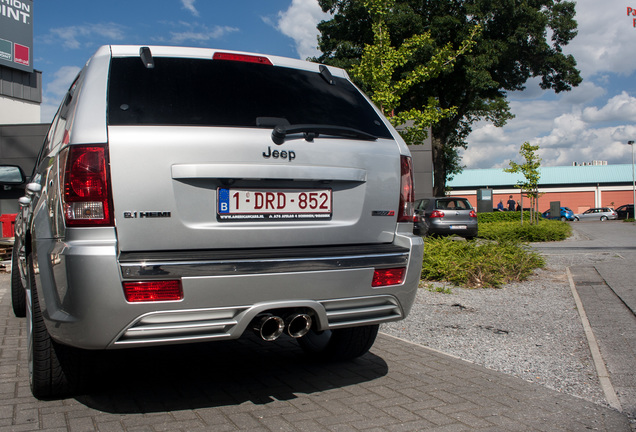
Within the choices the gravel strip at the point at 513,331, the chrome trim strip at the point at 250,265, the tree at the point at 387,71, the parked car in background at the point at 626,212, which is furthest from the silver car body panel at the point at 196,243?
the parked car in background at the point at 626,212

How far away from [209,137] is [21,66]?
140 ft

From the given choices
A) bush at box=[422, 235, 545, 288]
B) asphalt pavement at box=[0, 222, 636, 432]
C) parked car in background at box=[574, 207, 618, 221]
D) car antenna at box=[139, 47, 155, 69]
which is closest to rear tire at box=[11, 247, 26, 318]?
asphalt pavement at box=[0, 222, 636, 432]

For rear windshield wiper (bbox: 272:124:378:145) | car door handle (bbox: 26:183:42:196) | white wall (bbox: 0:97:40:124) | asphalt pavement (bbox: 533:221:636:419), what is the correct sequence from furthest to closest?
white wall (bbox: 0:97:40:124) → asphalt pavement (bbox: 533:221:636:419) → car door handle (bbox: 26:183:42:196) → rear windshield wiper (bbox: 272:124:378:145)

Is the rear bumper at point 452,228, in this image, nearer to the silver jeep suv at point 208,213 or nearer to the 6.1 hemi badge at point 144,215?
the silver jeep suv at point 208,213

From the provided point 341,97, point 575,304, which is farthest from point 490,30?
point 341,97

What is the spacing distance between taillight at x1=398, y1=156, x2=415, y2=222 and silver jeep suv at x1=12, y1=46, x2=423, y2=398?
11 millimetres

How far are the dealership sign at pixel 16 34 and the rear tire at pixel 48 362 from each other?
135 ft

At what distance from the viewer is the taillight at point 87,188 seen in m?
2.64

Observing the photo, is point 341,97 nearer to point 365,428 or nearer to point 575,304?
point 365,428

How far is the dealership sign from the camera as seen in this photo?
3828 cm

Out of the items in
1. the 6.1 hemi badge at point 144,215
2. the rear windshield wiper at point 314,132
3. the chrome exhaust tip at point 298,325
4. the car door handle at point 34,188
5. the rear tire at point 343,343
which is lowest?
the rear tire at point 343,343

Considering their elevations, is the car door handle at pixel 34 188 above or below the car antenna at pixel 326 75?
below

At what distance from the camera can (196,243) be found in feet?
9.16

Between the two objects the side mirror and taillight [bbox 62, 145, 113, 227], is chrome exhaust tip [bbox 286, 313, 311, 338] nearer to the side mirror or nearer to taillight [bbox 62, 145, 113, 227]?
taillight [bbox 62, 145, 113, 227]
